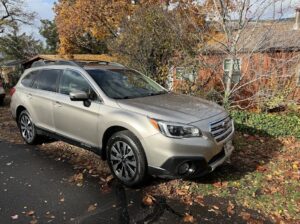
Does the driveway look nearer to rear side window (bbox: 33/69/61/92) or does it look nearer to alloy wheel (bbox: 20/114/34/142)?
alloy wheel (bbox: 20/114/34/142)

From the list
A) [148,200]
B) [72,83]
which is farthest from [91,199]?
[72,83]

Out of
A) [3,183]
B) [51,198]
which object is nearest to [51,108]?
[3,183]

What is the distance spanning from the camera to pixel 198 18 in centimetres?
1032

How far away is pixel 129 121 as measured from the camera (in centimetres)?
439

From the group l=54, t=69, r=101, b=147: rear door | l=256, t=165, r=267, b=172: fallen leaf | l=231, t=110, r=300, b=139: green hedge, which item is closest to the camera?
l=54, t=69, r=101, b=147: rear door

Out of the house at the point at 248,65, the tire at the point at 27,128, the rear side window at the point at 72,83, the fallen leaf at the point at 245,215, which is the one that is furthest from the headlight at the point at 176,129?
the house at the point at 248,65

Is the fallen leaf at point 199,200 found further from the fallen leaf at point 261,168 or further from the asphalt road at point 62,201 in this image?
the fallen leaf at point 261,168

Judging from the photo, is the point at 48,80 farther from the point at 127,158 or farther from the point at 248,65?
the point at 248,65

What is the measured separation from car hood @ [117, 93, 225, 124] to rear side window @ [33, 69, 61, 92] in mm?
1768

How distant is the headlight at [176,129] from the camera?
4.11 metres

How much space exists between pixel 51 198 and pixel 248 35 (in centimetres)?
718

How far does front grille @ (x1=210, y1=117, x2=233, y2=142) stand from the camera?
4391 millimetres

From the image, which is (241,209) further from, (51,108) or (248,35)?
(248,35)

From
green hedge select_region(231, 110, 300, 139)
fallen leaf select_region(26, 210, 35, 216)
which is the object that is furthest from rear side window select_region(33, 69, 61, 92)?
green hedge select_region(231, 110, 300, 139)
